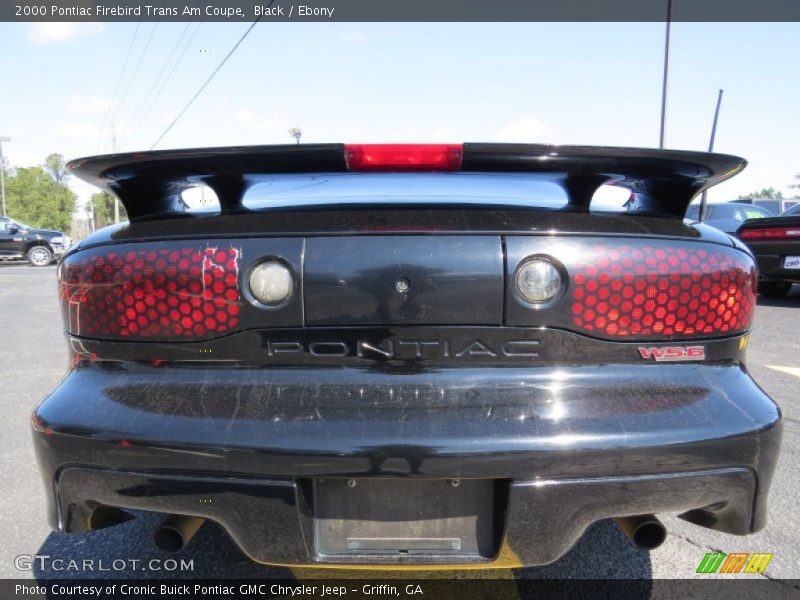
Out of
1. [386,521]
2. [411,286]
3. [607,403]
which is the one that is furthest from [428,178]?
[386,521]

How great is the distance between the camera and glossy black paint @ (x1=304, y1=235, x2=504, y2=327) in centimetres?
130

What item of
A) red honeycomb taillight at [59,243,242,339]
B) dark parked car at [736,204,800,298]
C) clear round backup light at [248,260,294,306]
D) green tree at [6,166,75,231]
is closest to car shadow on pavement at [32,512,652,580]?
red honeycomb taillight at [59,243,242,339]

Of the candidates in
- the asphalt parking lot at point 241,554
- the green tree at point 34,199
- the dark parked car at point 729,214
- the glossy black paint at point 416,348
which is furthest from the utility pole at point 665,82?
the green tree at point 34,199

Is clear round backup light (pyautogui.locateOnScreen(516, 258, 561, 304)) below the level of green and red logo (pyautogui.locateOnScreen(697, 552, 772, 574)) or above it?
above

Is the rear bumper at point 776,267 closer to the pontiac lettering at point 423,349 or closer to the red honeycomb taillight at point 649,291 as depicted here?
the red honeycomb taillight at point 649,291

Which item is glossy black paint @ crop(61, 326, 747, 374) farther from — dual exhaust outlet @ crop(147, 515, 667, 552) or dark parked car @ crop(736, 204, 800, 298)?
dark parked car @ crop(736, 204, 800, 298)

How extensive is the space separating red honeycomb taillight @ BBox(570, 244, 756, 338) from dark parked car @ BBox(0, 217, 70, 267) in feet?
70.0

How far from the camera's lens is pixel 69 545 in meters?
1.98

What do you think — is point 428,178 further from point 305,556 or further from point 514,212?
point 305,556

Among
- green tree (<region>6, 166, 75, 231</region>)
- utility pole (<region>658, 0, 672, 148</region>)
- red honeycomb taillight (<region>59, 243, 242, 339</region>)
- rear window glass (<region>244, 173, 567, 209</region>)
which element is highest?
utility pole (<region>658, 0, 672, 148</region>)

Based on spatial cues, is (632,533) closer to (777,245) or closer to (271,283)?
(271,283)

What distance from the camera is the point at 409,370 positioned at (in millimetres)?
1306

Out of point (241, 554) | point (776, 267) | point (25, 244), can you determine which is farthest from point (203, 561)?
point (25, 244)

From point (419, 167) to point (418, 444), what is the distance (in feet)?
2.30
